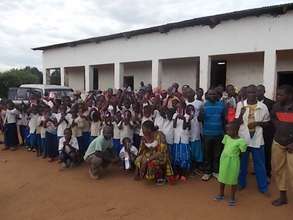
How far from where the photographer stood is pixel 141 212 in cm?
528

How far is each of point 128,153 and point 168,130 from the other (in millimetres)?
923

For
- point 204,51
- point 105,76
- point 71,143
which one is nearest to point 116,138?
point 71,143

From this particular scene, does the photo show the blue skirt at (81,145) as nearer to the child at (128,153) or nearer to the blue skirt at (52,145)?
the blue skirt at (52,145)

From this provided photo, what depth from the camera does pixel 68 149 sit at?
7.89 meters

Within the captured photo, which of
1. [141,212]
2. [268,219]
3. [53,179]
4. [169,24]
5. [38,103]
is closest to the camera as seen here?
[268,219]

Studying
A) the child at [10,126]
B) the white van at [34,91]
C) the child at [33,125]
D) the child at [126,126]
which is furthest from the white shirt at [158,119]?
the white van at [34,91]

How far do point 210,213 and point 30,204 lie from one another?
2.71 m

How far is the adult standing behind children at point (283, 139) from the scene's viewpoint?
16.5 ft

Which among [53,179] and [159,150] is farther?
[53,179]

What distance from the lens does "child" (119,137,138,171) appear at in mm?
7059

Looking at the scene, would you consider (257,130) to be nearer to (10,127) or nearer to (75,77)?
(10,127)

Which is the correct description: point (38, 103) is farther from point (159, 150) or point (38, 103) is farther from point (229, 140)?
point (229, 140)

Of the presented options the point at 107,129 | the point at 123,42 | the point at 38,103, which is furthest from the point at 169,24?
the point at 107,129

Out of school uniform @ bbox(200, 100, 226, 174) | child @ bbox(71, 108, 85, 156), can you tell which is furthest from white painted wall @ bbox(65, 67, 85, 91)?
school uniform @ bbox(200, 100, 226, 174)
